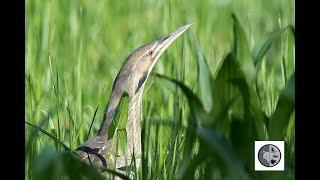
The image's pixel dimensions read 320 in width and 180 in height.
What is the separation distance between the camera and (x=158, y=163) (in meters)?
2.78

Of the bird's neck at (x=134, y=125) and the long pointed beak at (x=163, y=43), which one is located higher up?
the long pointed beak at (x=163, y=43)

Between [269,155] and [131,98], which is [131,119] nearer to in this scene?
[131,98]

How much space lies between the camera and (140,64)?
2838mm

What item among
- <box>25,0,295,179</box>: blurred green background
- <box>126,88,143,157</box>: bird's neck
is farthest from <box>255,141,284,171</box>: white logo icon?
<box>126,88,143,157</box>: bird's neck

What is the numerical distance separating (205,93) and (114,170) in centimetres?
28

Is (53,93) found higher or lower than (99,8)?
lower

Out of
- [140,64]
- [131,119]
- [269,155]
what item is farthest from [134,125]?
[269,155]

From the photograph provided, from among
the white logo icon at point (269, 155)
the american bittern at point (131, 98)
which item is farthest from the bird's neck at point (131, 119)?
the white logo icon at point (269, 155)

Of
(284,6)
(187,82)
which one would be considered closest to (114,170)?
(187,82)

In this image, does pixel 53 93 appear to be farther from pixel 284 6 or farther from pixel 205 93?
pixel 284 6

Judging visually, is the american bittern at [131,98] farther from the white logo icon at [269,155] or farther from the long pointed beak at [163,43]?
the white logo icon at [269,155]

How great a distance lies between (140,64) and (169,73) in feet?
0.26

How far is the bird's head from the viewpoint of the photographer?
2828 mm

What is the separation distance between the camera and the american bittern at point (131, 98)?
2.75 meters
